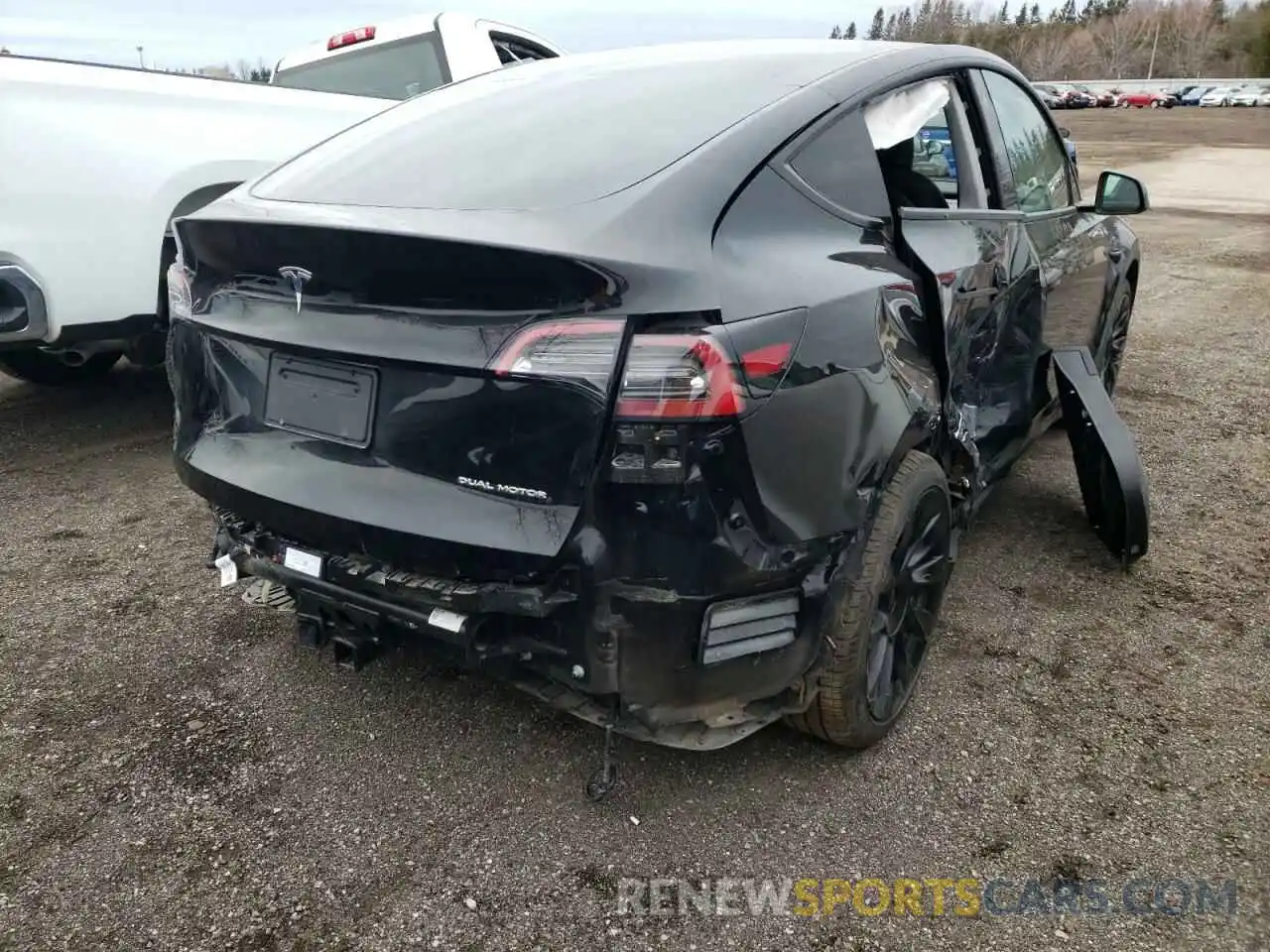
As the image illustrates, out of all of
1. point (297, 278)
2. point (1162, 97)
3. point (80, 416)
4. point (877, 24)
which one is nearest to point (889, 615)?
point (297, 278)

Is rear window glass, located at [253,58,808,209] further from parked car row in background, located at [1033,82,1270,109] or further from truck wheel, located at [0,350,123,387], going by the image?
parked car row in background, located at [1033,82,1270,109]

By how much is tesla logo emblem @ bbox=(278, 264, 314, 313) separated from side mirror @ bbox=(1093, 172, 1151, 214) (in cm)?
329

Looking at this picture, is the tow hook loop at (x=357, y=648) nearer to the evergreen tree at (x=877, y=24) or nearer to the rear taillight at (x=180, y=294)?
the rear taillight at (x=180, y=294)

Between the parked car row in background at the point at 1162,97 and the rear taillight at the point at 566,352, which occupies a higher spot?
the parked car row in background at the point at 1162,97

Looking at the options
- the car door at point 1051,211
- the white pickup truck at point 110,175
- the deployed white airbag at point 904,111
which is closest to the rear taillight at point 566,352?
the deployed white airbag at point 904,111

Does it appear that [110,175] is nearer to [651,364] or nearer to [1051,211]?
[651,364]

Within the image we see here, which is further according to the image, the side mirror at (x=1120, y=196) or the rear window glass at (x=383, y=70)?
the rear window glass at (x=383, y=70)

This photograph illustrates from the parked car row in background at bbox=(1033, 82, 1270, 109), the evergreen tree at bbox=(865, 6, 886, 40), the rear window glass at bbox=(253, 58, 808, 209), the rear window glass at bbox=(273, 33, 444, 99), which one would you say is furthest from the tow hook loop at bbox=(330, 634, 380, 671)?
the evergreen tree at bbox=(865, 6, 886, 40)

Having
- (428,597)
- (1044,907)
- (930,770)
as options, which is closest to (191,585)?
(428,597)

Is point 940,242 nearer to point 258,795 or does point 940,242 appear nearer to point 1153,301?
point 258,795

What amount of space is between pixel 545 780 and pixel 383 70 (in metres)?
4.91

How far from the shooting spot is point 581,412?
1.82m

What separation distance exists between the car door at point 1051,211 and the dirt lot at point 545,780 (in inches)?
38.6

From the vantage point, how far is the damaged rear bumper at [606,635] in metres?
1.92
